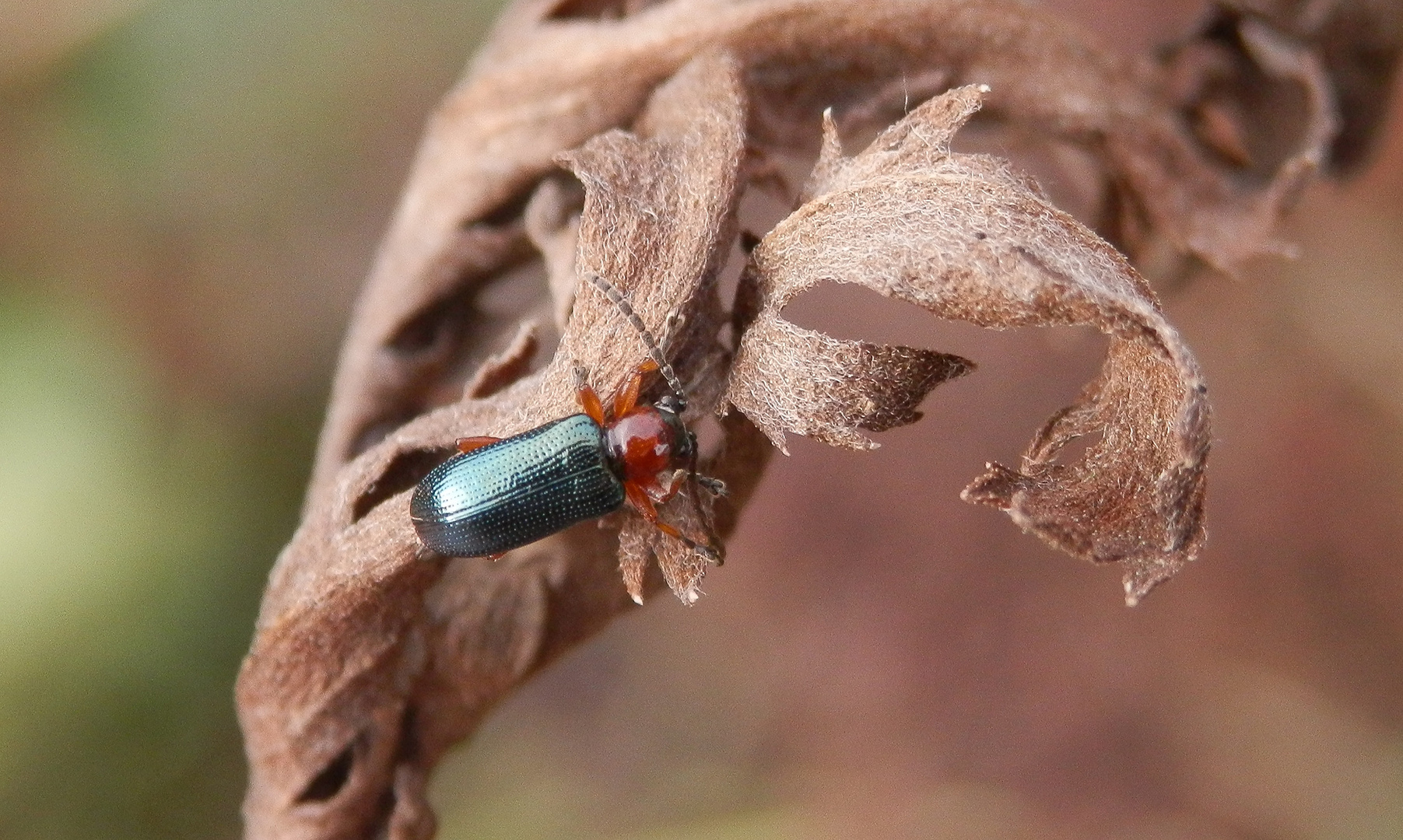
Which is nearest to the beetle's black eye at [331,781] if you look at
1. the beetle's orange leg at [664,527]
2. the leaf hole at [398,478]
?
the leaf hole at [398,478]

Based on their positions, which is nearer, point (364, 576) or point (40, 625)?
point (364, 576)

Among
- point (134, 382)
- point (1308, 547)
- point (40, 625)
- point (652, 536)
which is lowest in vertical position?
point (1308, 547)

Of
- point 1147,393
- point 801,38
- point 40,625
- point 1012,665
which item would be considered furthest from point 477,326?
point 1012,665

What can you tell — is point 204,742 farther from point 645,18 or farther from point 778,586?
point 645,18

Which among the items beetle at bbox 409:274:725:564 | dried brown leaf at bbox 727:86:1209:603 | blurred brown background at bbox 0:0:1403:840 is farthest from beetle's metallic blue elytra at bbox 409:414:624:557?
blurred brown background at bbox 0:0:1403:840

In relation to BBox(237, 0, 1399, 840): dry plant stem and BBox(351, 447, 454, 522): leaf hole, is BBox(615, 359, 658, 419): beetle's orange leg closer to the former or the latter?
BBox(237, 0, 1399, 840): dry plant stem

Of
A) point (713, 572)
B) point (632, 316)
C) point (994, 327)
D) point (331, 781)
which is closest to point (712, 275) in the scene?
point (632, 316)

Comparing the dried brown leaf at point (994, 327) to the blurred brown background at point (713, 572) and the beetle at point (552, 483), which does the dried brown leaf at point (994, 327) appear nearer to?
the beetle at point (552, 483)

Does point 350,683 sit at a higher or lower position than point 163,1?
lower
